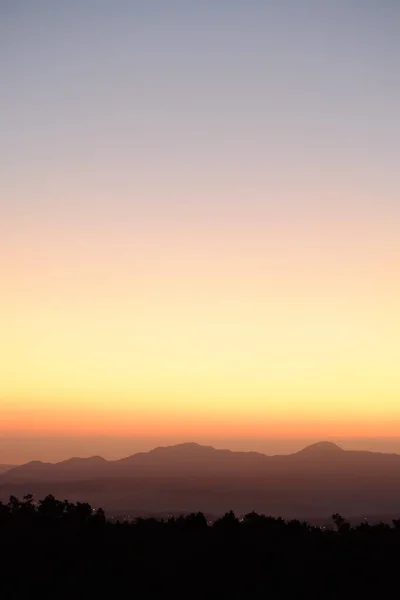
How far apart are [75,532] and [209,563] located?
52.8ft

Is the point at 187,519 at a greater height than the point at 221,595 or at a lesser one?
greater

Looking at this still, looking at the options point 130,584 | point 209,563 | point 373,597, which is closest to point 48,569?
point 130,584

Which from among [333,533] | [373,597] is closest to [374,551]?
[373,597]

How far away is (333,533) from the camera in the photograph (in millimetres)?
75812

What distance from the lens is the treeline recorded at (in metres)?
53.7

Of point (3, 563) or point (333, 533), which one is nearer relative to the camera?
point (3, 563)

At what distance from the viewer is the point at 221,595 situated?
53156 mm

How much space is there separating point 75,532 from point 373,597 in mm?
29717

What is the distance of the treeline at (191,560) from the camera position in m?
53.7

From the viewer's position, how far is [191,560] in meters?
60.0

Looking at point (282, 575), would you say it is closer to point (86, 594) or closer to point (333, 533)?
point (86, 594)

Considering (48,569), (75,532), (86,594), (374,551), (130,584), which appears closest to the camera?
(86,594)

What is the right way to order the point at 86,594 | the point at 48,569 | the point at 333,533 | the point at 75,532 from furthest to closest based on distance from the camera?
the point at 333,533 < the point at 75,532 < the point at 48,569 < the point at 86,594

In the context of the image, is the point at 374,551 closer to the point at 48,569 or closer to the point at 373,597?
the point at 373,597
